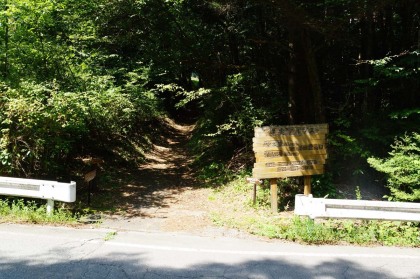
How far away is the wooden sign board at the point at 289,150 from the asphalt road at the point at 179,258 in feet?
8.41

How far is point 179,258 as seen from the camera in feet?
16.0

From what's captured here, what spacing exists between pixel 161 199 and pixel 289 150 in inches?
164

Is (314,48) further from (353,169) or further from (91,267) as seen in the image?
(91,267)

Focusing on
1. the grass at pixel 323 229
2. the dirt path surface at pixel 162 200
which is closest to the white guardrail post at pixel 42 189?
the dirt path surface at pixel 162 200

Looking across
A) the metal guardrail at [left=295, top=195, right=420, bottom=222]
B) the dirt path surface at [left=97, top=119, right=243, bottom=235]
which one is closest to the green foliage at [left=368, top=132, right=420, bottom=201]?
the metal guardrail at [left=295, top=195, right=420, bottom=222]

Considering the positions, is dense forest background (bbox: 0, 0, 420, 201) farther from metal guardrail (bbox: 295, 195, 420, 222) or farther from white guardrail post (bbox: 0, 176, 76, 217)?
white guardrail post (bbox: 0, 176, 76, 217)

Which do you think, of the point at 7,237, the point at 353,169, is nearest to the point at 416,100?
the point at 353,169

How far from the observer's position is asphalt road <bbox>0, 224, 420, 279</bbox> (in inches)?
175

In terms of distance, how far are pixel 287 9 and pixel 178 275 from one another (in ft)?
21.8

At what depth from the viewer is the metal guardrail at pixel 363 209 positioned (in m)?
5.93

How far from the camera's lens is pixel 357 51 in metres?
11.8

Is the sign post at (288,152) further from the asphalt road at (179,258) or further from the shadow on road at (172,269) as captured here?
the shadow on road at (172,269)

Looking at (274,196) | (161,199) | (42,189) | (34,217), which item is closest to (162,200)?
(161,199)

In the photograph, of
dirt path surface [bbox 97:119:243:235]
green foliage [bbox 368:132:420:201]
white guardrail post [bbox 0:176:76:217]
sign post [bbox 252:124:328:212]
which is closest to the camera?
white guardrail post [bbox 0:176:76:217]
